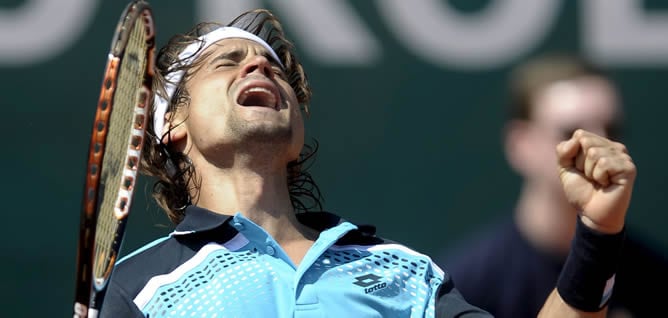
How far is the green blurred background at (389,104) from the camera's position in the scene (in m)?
4.51

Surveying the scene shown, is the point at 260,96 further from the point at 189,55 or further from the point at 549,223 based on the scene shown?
the point at 549,223

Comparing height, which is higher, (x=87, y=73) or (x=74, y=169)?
(x=87, y=73)

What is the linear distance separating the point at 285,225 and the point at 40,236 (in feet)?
5.48

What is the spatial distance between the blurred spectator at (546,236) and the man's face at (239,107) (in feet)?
2.73

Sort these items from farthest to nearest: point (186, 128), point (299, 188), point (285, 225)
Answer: point (299, 188) → point (186, 128) → point (285, 225)

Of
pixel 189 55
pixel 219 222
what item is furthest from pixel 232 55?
pixel 219 222

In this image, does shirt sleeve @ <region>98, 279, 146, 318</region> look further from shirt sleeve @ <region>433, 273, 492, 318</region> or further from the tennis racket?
shirt sleeve @ <region>433, 273, 492, 318</region>

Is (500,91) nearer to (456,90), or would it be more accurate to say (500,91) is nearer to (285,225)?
(456,90)

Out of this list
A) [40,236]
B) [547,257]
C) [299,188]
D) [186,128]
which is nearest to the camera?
[186,128]

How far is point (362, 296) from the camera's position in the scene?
9.20 ft

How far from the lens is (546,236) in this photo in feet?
12.5

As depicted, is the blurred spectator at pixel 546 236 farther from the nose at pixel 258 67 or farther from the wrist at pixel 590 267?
the wrist at pixel 590 267

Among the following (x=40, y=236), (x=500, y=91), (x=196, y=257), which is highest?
(x=196, y=257)

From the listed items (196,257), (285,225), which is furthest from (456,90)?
(196,257)
